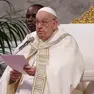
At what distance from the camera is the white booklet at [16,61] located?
193cm

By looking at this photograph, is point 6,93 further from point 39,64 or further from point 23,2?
point 23,2

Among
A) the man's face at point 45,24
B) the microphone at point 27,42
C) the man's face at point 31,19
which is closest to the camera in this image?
the man's face at point 45,24

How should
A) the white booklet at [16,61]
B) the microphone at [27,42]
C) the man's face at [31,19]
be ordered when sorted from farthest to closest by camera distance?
the man's face at [31,19]
the microphone at [27,42]
the white booklet at [16,61]

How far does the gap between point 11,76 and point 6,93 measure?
0.42 feet

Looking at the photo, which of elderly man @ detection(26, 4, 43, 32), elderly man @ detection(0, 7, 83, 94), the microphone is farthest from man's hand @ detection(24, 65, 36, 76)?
elderly man @ detection(26, 4, 43, 32)

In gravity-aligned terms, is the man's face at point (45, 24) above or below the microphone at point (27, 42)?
above

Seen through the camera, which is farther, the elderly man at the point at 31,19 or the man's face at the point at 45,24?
the elderly man at the point at 31,19

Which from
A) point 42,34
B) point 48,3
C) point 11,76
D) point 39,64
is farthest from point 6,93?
point 48,3

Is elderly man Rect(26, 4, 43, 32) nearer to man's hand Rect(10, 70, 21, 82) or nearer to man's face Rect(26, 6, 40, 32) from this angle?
man's face Rect(26, 6, 40, 32)

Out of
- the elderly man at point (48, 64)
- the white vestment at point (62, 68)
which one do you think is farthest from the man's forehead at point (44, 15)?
the white vestment at point (62, 68)

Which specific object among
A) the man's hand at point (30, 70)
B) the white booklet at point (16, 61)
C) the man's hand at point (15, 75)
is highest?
the white booklet at point (16, 61)

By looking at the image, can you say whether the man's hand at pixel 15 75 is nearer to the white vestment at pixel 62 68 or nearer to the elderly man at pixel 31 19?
the white vestment at pixel 62 68

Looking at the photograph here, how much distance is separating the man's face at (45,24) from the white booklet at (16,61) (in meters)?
0.21

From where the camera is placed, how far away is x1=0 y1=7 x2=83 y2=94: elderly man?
2.02 metres
